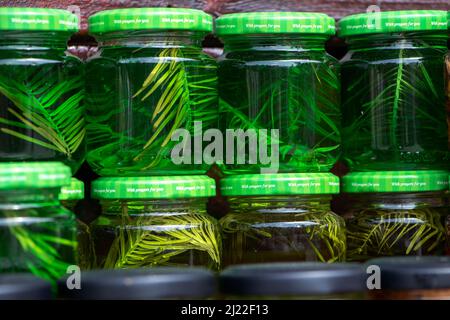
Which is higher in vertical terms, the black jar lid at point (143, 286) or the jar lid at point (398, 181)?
the jar lid at point (398, 181)

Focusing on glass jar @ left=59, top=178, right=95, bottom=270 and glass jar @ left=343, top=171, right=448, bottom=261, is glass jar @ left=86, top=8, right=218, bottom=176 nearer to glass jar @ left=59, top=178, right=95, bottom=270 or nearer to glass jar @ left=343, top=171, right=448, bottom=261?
glass jar @ left=59, top=178, right=95, bottom=270

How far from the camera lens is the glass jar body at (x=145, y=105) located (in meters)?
1.77

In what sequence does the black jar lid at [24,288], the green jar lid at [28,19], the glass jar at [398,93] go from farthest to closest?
the glass jar at [398,93] → the green jar lid at [28,19] → the black jar lid at [24,288]

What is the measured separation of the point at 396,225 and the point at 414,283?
462 mm

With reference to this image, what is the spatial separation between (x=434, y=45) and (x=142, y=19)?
0.56 metres

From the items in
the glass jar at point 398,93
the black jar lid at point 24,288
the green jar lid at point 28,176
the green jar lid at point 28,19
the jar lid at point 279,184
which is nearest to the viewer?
the black jar lid at point 24,288

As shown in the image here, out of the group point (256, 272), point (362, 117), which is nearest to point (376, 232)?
point (362, 117)

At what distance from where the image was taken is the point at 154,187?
66.8 inches

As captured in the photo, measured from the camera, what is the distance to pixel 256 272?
4.37ft

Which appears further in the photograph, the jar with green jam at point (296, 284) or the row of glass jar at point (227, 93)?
the row of glass jar at point (227, 93)

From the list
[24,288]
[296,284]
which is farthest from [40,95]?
[296,284]

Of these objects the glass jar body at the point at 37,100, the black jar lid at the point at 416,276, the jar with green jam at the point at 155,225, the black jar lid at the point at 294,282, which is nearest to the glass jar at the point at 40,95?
the glass jar body at the point at 37,100

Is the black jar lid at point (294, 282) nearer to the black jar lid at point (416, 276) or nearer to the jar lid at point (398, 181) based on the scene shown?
the black jar lid at point (416, 276)

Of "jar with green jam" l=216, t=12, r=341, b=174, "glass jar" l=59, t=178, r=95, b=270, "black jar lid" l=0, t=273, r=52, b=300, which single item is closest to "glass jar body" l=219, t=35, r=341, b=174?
"jar with green jam" l=216, t=12, r=341, b=174
